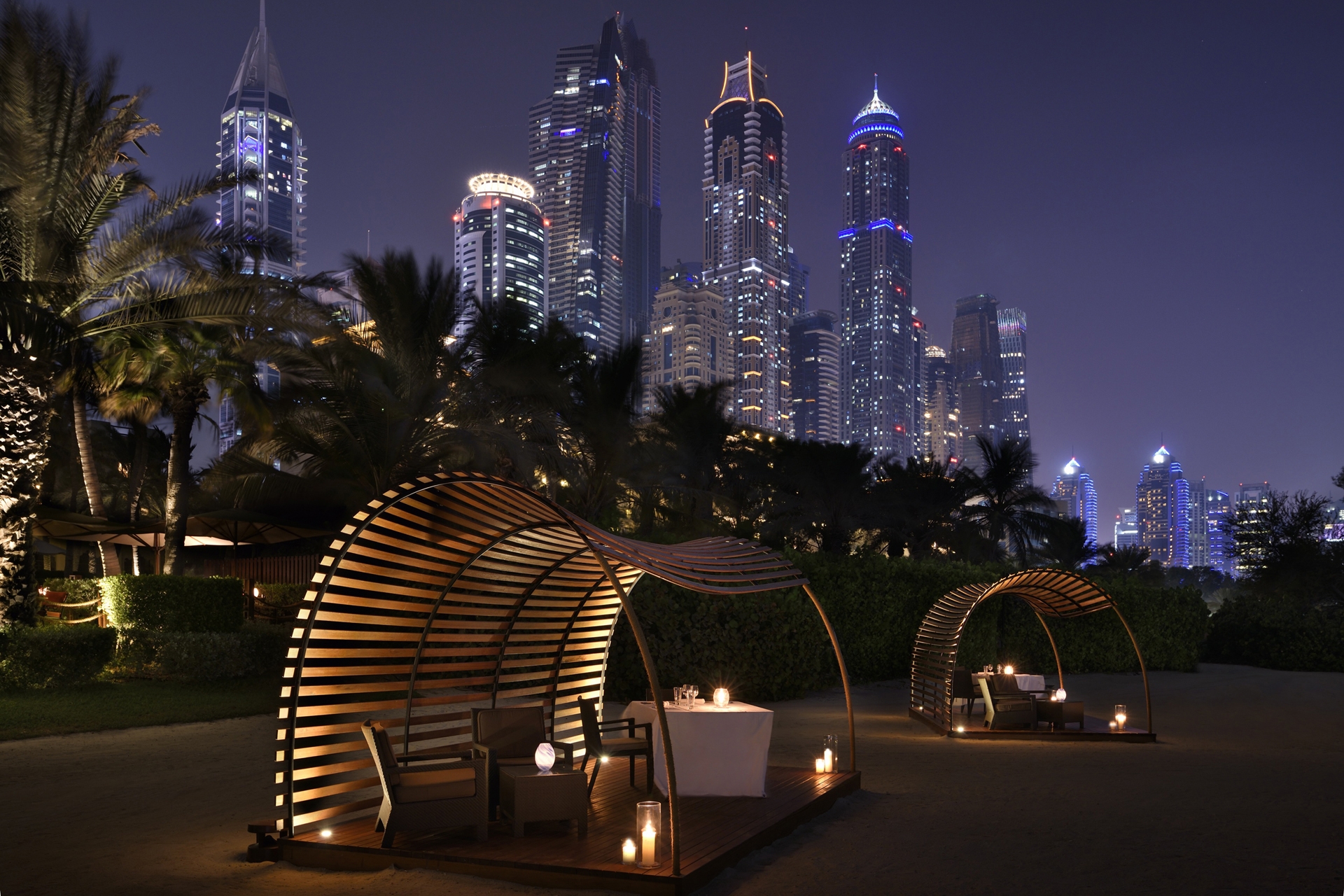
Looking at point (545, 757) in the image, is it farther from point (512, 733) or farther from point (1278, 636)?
point (1278, 636)

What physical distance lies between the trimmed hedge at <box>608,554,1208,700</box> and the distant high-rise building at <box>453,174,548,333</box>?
501 ft

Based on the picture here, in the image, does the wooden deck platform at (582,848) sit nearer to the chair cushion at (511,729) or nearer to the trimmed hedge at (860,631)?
the chair cushion at (511,729)

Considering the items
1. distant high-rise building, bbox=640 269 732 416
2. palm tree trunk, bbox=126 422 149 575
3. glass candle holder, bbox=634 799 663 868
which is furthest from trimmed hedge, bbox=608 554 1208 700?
distant high-rise building, bbox=640 269 732 416

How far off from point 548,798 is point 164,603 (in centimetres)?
1182

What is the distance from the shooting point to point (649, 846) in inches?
220

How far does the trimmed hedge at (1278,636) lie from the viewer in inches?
904

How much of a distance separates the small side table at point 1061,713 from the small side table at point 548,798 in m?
8.03

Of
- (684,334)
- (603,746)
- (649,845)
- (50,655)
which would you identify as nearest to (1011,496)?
(603,746)

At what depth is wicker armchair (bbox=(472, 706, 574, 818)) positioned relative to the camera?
7.18 metres

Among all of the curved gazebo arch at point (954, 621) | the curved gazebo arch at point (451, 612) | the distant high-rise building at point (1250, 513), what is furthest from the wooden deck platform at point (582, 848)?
the distant high-rise building at point (1250, 513)

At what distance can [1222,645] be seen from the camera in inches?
995

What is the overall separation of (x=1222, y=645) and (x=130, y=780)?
25.5 meters

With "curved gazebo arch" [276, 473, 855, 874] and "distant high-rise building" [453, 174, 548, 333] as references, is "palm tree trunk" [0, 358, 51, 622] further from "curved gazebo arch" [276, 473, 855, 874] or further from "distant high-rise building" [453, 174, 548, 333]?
"distant high-rise building" [453, 174, 548, 333]

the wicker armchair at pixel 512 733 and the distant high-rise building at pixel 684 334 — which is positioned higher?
the distant high-rise building at pixel 684 334
